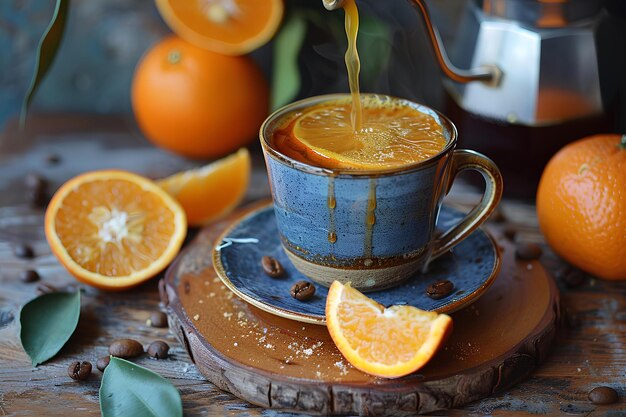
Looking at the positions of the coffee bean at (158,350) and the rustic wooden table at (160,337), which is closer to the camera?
the rustic wooden table at (160,337)

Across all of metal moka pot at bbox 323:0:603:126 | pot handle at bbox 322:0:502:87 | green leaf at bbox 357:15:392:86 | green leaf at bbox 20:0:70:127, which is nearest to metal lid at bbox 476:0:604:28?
metal moka pot at bbox 323:0:603:126

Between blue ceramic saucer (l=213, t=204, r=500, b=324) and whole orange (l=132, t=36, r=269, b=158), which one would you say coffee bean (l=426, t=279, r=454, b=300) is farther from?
whole orange (l=132, t=36, r=269, b=158)

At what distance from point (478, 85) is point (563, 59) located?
204 mm

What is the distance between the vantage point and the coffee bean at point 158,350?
1255mm

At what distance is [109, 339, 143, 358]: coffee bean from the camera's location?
49.3 inches

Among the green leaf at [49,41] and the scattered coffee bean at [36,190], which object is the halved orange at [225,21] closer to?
the green leaf at [49,41]

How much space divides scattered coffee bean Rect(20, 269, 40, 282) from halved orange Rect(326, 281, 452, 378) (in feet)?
2.36

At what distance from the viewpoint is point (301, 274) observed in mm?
1347

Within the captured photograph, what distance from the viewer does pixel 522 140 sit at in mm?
1701

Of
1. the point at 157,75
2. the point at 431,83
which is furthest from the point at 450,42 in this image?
the point at 157,75

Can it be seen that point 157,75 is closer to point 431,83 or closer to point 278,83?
point 278,83

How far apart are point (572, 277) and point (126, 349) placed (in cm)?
90

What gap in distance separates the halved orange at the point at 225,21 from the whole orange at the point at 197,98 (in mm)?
42

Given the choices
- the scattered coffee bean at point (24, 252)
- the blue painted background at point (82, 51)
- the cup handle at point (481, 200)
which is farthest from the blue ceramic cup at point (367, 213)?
the blue painted background at point (82, 51)
